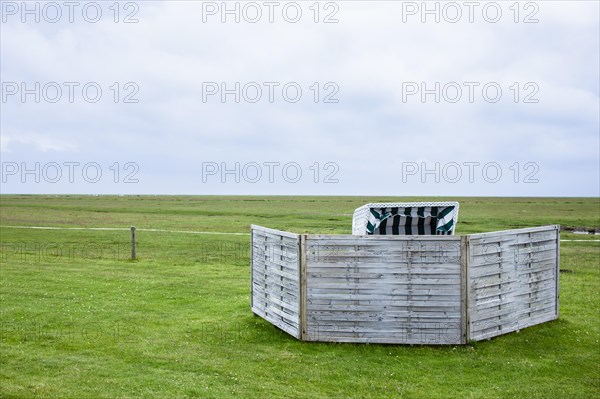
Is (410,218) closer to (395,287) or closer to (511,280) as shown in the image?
(395,287)

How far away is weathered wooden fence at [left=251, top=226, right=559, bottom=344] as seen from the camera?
10844 millimetres

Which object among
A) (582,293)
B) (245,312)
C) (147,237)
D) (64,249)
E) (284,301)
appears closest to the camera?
(284,301)

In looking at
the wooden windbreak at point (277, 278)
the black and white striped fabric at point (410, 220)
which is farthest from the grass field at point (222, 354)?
the black and white striped fabric at point (410, 220)

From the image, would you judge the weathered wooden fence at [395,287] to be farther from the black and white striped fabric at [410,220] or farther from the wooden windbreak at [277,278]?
the black and white striped fabric at [410,220]

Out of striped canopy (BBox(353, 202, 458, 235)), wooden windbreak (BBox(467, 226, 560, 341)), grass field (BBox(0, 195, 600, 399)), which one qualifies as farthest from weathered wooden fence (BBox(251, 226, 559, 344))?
striped canopy (BBox(353, 202, 458, 235))

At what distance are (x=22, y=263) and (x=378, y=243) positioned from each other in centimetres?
1778

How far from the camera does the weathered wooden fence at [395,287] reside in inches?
427

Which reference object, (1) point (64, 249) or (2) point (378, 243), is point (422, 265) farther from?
(1) point (64, 249)

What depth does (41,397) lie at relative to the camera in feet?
26.8

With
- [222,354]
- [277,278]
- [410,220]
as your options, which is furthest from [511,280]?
[222,354]

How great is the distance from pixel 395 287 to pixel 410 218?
207 cm

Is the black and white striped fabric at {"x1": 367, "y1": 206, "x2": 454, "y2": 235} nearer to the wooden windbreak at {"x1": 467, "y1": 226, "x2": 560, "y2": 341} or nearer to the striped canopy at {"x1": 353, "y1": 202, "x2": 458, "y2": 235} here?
the striped canopy at {"x1": 353, "y1": 202, "x2": 458, "y2": 235}

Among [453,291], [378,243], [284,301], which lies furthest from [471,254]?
[284,301]

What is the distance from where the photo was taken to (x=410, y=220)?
488 inches
